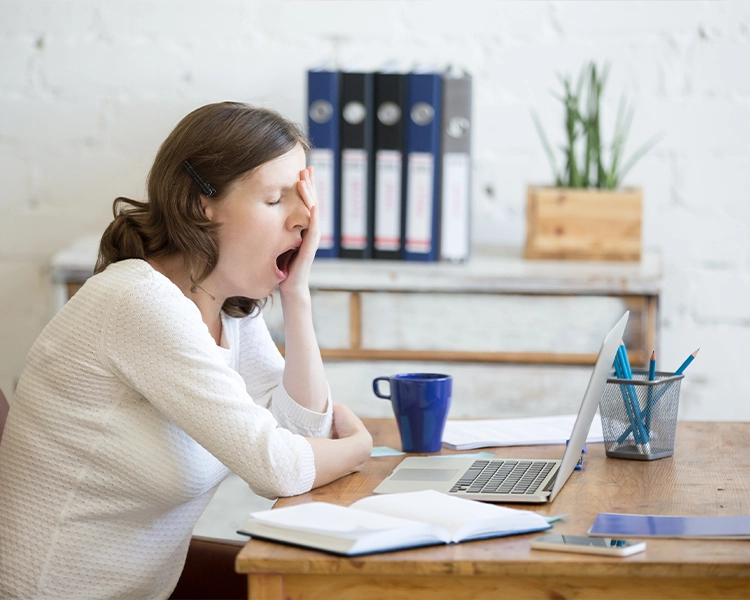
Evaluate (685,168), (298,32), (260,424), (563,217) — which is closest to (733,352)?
(685,168)

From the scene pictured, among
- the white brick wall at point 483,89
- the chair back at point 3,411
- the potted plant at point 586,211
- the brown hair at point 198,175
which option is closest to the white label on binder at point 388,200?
the potted plant at point 586,211

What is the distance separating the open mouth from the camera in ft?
4.29

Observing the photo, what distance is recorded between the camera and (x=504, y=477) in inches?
40.1

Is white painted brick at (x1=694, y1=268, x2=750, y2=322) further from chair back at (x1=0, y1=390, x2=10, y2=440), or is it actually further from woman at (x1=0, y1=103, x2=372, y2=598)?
chair back at (x1=0, y1=390, x2=10, y2=440)

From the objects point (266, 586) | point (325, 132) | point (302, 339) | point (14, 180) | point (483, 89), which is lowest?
point (266, 586)

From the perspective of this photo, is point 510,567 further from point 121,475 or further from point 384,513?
point 121,475

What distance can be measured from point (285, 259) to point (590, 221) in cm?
82

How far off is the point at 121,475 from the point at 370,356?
79 cm

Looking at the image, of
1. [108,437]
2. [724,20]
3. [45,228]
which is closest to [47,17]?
[45,228]

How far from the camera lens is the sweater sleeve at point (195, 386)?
984 millimetres

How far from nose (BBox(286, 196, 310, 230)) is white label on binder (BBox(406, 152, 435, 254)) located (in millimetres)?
715

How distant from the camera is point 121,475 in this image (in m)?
1.08

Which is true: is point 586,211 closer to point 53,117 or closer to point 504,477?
point 504,477

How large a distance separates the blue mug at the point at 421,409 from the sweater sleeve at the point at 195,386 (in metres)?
0.18
